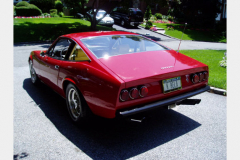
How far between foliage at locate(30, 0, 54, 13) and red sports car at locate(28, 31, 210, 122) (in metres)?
31.0

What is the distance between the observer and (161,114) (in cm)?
432

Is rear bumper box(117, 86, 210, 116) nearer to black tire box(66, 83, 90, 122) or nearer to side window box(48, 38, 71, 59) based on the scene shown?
black tire box(66, 83, 90, 122)

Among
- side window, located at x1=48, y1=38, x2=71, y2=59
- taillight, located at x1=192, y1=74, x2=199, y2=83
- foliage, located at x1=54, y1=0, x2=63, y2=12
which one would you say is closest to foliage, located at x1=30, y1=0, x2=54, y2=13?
foliage, located at x1=54, y1=0, x2=63, y2=12

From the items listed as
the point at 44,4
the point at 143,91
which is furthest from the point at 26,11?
the point at 143,91

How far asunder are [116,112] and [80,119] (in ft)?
2.97

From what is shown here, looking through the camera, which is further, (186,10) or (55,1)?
Result: (55,1)

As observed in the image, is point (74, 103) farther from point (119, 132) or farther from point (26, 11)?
point (26, 11)

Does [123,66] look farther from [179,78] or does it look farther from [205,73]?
[205,73]

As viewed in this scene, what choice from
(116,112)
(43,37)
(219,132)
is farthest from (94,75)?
(43,37)

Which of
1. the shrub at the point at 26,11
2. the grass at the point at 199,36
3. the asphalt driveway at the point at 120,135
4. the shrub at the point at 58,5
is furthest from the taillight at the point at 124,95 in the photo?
the shrub at the point at 58,5

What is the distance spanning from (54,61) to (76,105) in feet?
3.78

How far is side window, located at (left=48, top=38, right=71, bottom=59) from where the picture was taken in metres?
4.47

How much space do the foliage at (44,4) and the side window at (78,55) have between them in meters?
31.5

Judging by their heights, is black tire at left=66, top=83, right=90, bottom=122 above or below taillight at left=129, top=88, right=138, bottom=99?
below
